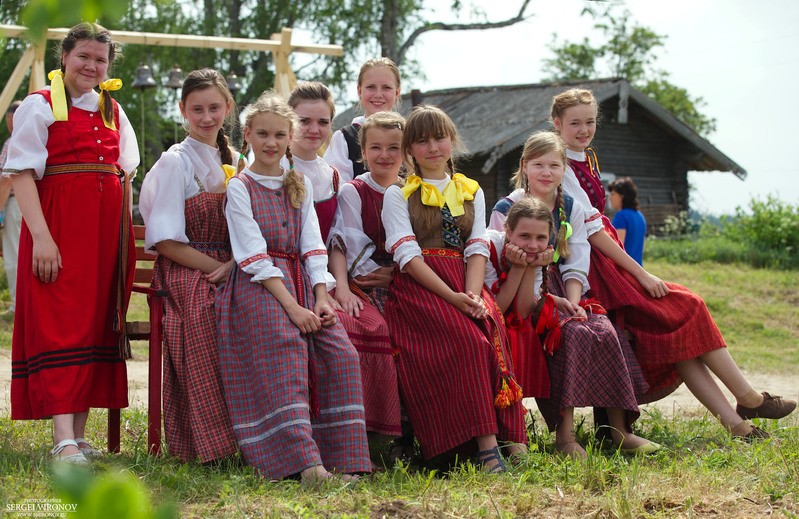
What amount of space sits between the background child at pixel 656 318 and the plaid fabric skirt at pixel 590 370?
32cm

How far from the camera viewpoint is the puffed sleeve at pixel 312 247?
11.9 feet

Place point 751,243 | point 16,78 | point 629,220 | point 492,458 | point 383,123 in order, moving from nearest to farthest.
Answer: point 492,458 → point 383,123 → point 629,220 → point 16,78 → point 751,243

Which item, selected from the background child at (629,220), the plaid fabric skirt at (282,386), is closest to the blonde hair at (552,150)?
the plaid fabric skirt at (282,386)

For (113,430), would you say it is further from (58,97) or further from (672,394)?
(672,394)

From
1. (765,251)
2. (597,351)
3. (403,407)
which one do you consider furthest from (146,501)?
(765,251)

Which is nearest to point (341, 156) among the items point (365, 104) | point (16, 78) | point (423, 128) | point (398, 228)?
point (365, 104)

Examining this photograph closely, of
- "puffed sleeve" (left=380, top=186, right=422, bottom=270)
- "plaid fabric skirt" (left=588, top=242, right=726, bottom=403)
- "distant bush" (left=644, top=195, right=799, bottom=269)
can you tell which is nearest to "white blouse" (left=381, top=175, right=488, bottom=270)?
"puffed sleeve" (left=380, top=186, right=422, bottom=270)

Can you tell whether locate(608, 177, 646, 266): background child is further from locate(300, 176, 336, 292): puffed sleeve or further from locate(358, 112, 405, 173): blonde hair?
locate(300, 176, 336, 292): puffed sleeve

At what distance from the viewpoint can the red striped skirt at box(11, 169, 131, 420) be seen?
11.6ft

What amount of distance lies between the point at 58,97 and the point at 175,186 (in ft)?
1.93

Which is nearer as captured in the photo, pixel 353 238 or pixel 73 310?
pixel 73 310

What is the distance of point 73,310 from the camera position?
3.56 metres

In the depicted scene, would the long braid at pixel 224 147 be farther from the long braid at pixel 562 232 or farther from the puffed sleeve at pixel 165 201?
the long braid at pixel 562 232

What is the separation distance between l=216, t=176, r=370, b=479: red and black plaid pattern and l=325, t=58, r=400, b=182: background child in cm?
109
